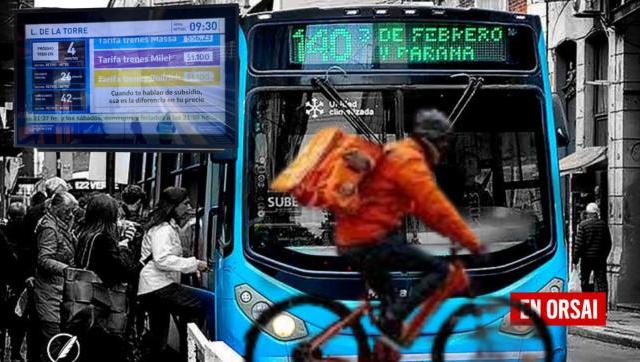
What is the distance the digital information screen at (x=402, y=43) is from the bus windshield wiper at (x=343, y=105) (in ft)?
0.55

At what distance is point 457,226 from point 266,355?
280 centimetres

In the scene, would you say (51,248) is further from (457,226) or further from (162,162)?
(457,226)

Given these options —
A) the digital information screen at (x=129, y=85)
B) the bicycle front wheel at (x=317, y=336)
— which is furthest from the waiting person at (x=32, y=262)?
the bicycle front wheel at (x=317, y=336)

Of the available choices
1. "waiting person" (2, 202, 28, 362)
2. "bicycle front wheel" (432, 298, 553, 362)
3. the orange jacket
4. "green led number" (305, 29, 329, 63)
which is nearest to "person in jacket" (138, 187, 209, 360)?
"waiting person" (2, 202, 28, 362)

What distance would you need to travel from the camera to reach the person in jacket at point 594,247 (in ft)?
70.6

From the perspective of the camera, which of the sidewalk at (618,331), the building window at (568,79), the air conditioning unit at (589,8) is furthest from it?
the building window at (568,79)

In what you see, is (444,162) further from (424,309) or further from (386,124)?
(424,309)

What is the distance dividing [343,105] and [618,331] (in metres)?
11.2

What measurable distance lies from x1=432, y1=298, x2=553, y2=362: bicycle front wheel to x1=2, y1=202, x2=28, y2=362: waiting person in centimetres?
653

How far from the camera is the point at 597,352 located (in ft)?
56.0

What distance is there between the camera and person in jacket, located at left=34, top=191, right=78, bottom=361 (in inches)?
458

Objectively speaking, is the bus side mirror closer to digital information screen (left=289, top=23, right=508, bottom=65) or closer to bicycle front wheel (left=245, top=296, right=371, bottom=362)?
digital information screen (left=289, top=23, right=508, bottom=65)

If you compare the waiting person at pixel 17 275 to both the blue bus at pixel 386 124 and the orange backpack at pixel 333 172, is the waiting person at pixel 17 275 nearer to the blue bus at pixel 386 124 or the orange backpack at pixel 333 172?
the blue bus at pixel 386 124

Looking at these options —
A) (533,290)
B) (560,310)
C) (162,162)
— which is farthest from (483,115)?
(162,162)
